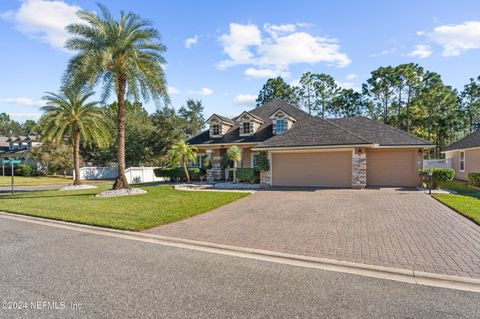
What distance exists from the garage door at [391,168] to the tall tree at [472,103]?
3854 centimetres

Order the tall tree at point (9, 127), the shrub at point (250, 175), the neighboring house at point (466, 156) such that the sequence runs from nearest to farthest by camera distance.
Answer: the shrub at point (250, 175) < the neighboring house at point (466, 156) < the tall tree at point (9, 127)

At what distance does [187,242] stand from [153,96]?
12550 millimetres

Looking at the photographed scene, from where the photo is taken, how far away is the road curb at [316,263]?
463 cm

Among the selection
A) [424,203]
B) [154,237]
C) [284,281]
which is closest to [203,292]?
[284,281]

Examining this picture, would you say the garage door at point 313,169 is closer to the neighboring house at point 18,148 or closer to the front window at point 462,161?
the front window at point 462,161

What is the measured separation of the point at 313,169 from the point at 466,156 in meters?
14.6

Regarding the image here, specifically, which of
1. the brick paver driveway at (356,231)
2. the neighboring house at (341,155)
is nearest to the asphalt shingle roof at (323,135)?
the neighboring house at (341,155)

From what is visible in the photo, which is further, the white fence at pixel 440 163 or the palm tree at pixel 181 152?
the white fence at pixel 440 163

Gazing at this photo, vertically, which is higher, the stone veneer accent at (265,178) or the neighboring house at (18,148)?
the neighboring house at (18,148)

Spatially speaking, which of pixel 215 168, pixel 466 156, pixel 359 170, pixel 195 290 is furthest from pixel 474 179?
pixel 195 290

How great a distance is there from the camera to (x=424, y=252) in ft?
19.4

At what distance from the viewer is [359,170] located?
56.4 feet

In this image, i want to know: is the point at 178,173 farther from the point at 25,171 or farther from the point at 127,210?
the point at 25,171

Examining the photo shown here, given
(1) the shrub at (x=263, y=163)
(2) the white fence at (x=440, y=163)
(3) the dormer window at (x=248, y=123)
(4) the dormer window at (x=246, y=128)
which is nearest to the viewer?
(1) the shrub at (x=263, y=163)
